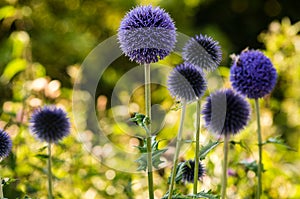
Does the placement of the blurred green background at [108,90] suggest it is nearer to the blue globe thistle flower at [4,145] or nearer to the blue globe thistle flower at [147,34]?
the blue globe thistle flower at [4,145]

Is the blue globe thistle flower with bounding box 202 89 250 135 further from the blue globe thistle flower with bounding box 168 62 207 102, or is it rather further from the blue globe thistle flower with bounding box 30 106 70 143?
the blue globe thistle flower with bounding box 30 106 70 143

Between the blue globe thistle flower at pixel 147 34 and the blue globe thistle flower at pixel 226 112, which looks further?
Answer: the blue globe thistle flower at pixel 226 112

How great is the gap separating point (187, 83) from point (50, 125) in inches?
22.5

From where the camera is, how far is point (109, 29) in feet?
19.2

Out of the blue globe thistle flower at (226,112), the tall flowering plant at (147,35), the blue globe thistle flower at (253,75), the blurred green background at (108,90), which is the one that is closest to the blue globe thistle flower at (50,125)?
the blurred green background at (108,90)

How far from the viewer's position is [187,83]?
1.64m

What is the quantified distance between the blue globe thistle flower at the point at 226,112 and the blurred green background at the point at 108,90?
11cm

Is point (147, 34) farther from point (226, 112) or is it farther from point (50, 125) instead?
point (50, 125)

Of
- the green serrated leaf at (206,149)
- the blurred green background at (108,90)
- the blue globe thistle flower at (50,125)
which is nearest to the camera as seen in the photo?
the green serrated leaf at (206,149)

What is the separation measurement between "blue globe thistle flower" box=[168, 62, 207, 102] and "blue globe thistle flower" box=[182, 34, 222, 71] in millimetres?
31

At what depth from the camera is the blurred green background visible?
270 centimetres

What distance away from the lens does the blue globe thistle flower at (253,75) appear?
6.15 feet

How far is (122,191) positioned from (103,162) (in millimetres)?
353

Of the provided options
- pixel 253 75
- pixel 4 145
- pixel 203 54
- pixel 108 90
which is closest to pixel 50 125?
pixel 4 145
